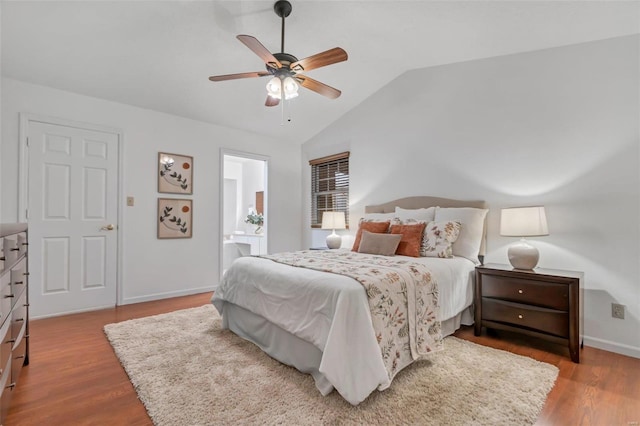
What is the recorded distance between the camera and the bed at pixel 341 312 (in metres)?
1.64

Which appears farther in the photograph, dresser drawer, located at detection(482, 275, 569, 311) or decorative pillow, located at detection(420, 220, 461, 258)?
decorative pillow, located at detection(420, 220, 461, 258)

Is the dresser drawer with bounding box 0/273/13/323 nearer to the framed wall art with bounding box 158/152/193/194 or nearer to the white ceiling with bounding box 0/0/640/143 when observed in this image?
the white ceiling with bounding box 0/0/640/143

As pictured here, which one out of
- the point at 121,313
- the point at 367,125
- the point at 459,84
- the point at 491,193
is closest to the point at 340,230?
the point at 367,125

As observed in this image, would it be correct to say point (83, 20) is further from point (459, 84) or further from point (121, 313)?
→ point (459, 84)

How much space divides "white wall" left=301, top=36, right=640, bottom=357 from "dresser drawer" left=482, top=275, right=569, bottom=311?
51 cm

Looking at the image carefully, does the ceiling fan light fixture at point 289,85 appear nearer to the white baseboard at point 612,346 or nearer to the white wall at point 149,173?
the white wall at point 149,173

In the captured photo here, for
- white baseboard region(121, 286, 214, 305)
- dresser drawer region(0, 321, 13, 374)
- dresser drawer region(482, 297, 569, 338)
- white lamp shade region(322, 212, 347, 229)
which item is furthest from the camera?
white lamp shade region(322, 212, 347, 229)

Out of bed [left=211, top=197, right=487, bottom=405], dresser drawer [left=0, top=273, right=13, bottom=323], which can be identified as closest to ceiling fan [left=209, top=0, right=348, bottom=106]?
bed [left=211, top=197, right=487, bottom=405]

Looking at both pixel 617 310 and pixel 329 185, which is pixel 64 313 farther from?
pixel 617 310

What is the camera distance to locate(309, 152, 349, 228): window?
187 inches

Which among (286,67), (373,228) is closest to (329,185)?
(373,228)

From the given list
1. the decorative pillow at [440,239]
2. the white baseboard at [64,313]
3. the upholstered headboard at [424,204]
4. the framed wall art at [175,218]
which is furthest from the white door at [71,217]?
the decorative pillow at [440,239]

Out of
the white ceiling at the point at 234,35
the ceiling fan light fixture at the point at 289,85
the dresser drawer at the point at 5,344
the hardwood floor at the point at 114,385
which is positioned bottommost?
the hardwood floor at the point at 114,385

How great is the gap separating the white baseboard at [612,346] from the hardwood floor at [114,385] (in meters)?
0.08
